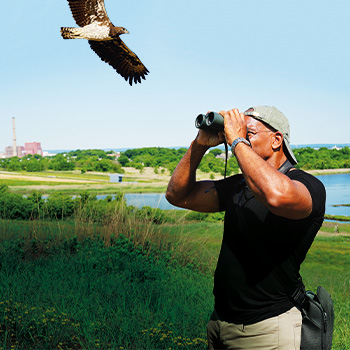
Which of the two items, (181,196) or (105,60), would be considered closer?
(181,196)

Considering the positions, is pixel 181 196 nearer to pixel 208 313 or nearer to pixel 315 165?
pixel 208 313

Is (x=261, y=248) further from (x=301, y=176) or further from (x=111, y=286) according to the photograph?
(x=111, y=286)

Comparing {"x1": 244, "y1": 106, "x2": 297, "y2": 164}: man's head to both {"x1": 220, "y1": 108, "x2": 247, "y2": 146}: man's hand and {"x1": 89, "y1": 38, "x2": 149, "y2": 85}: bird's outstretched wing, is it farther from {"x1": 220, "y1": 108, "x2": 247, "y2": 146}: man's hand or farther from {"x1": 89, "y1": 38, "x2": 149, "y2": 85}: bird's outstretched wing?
{"x1": 89, "y1": 38, "x2": 149, "y2": 85}: bird's outstretched wing

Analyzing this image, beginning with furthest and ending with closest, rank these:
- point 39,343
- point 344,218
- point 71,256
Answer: point 344,218 → point 71,256 → point 39,343

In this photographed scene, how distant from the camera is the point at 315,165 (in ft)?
97.3

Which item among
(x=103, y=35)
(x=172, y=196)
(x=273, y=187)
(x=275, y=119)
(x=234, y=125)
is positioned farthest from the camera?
(x=103, y=35)

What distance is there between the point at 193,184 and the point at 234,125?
527mm

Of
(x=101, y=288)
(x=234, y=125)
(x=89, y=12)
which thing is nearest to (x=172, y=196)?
(x=234, y=125)

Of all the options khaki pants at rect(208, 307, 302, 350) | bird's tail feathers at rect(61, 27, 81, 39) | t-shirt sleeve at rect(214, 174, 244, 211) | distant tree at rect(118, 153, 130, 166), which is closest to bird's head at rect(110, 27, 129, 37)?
bird's tail feathers at rect(61, 27, 81, 39)

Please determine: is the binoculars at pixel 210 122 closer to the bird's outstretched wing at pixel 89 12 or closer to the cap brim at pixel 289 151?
the cap brim at pixel 289 151

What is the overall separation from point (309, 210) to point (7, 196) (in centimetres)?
1061

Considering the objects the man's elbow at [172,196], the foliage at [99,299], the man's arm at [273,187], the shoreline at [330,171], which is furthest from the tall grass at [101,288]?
the shoreline at [330,171]

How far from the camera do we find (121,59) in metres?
4.61

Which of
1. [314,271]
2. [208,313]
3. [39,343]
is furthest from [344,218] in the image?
[39,343]
